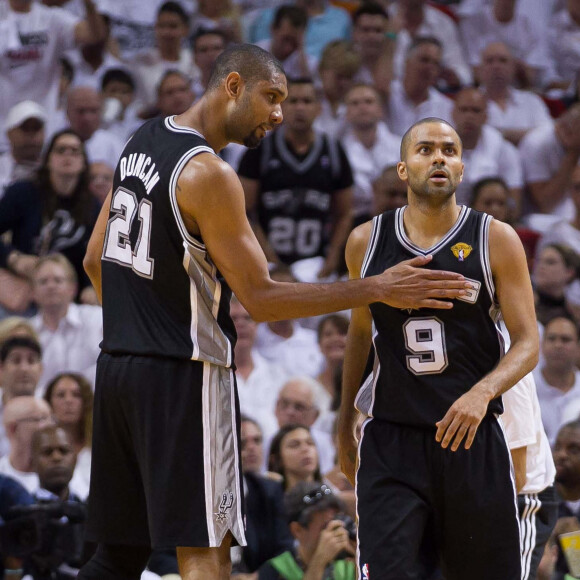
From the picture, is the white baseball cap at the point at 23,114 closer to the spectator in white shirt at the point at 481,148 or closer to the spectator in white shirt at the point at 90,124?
the spectator in white shirt at the point at 90,124

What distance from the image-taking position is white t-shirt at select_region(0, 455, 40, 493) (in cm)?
714

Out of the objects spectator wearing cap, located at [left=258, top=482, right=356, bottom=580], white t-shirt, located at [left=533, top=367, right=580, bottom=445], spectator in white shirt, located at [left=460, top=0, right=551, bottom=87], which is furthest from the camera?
spectator in white shirt, located at [left=460, top=0, right=551, bottom=87]

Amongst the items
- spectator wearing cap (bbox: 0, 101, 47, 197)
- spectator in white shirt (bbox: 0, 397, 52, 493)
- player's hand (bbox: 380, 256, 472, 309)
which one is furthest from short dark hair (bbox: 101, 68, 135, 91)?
player's hand (bbox: 380, 256, 472, 309)

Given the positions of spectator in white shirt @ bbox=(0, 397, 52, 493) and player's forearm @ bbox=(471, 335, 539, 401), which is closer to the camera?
player's forearm @ bbox=(471, 335, 539, 401)

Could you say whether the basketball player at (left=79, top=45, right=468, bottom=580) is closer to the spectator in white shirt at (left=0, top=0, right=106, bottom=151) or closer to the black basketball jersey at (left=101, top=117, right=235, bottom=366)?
the black basketball jersey at (left=101, top=117, right=235, bottom=366)

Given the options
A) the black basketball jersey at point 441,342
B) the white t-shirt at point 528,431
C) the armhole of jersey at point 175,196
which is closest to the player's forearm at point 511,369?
the black basketball jersey at point 441,342

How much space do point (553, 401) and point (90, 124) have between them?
14.3ft

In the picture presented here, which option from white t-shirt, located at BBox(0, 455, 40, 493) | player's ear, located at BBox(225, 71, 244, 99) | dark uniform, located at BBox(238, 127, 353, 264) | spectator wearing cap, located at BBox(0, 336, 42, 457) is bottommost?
white t-shirt, located at BBox(0, 455, 40, 493)

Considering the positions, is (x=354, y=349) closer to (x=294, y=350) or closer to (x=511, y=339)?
(x=511, y=339)

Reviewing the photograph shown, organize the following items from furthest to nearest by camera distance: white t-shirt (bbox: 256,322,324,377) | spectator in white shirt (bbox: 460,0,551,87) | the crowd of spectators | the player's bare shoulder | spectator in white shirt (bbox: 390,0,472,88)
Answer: spectator in white shirt (bbox: 460,0,551,87) → spectator in white shirt (bbox: 390,0,472,88) → white t-shirt (bbox: 256,322,324,377) → the crowd of spectators → the player's bare shoulder

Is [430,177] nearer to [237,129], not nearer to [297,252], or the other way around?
[237,129]

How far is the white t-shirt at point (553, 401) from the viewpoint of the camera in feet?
26.2

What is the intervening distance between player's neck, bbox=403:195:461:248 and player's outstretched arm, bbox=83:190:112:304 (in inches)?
46.2

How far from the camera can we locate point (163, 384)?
13.2 feet
